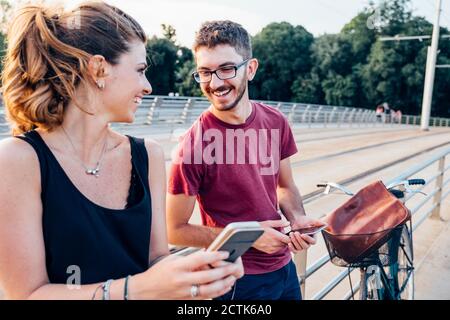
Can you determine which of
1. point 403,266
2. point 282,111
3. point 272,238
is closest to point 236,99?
point 272,238

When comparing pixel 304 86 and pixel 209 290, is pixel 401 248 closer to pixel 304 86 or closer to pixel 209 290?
pixel 209 290

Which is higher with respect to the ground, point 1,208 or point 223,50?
point 223,50

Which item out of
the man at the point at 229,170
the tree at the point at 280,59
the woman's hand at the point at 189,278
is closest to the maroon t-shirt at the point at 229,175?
the man at the point at 229,170

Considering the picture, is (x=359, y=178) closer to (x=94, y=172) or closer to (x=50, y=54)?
(x=94, y=172)

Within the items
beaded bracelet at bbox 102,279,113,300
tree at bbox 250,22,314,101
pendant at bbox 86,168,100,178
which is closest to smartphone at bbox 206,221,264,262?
beaded bracelet at bbox 102,279,113,300

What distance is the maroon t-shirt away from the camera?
161 cm

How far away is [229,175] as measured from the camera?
1.65 m

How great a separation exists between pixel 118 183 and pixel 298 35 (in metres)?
38.7

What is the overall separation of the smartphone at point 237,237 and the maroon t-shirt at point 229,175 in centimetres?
69

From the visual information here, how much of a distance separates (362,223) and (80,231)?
116 centimetres

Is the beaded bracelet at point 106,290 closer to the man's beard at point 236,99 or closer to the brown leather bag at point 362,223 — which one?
the man's beard at point 236,99
